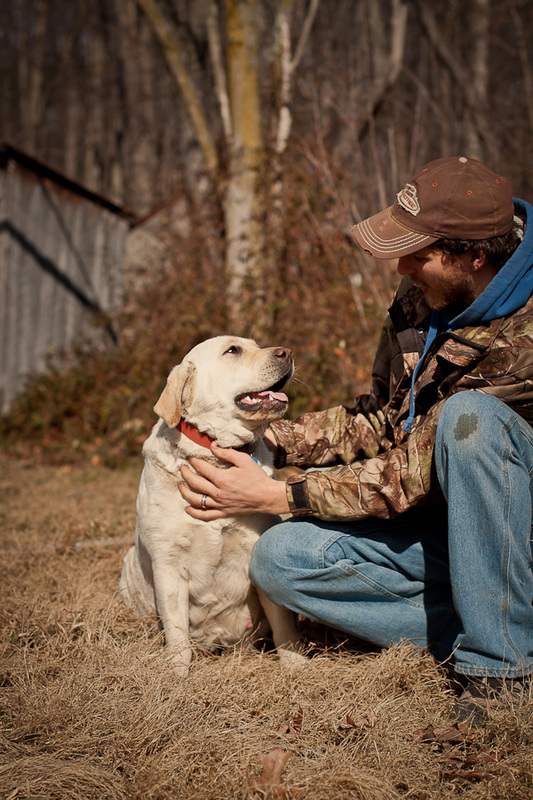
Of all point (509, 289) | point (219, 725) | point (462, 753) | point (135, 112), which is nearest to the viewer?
point (462, 753)

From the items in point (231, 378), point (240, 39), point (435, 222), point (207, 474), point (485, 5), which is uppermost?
point (485, 5)

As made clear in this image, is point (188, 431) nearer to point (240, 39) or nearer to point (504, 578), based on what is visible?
point (504, 578)

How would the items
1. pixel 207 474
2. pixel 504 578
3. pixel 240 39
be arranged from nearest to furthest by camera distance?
pixel 504 578
pixel 207 474
pixel 240 39

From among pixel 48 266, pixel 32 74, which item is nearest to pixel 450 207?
pixel 48 266

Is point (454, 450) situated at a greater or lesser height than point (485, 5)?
lesser

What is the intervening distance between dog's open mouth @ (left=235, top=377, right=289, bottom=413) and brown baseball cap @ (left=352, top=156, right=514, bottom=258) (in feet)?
2.36

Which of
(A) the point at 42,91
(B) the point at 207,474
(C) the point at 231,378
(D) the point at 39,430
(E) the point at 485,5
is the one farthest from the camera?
(A) the point at 42,91

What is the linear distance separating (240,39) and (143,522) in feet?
22.1

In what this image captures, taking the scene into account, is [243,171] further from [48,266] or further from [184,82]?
[48,266]

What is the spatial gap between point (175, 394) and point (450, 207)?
1.28 metres

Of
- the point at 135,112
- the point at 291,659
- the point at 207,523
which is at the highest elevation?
the point at 135,112

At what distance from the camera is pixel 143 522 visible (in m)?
2.62

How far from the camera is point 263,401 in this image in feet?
8.66

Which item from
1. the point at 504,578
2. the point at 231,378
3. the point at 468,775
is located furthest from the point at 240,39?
the point at 468,775
